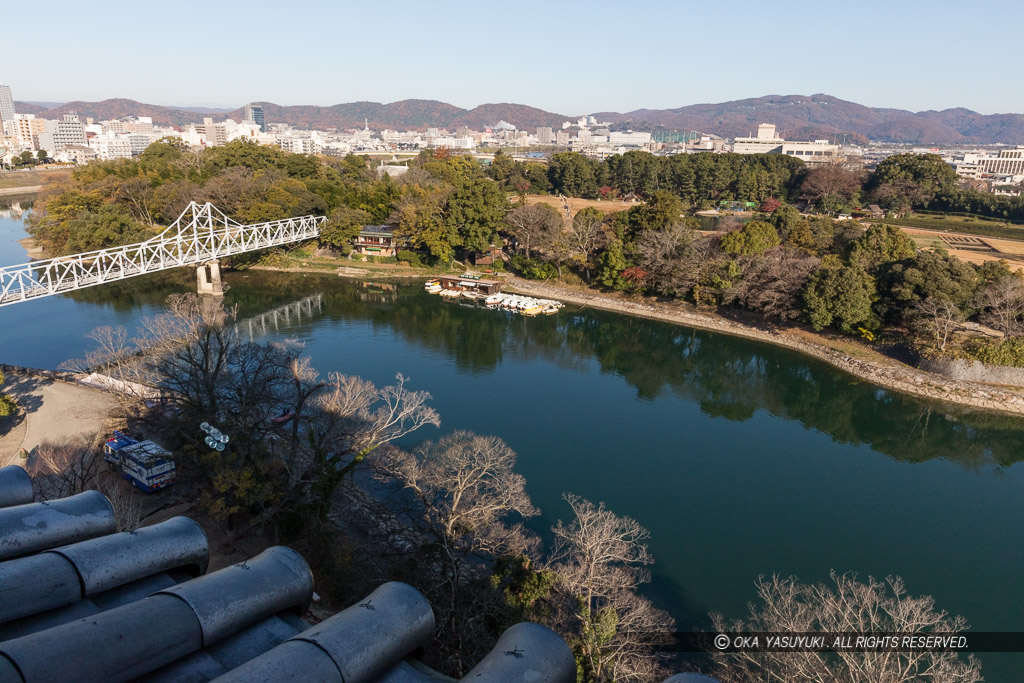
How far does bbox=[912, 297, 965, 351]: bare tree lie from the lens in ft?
52.2

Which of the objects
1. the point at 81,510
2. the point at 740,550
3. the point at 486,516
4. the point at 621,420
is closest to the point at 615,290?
the point at 621,420

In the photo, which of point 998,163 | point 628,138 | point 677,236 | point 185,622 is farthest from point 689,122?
point 185,622

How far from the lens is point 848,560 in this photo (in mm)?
9289

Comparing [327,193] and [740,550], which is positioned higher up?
[327,193]

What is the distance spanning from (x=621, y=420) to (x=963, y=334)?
10381 mm

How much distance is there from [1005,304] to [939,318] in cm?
171

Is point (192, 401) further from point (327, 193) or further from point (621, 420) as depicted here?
point (327, 193)

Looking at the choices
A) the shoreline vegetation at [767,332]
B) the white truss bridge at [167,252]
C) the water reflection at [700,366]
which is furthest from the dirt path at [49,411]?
the shoreline vegetation at [767,332]

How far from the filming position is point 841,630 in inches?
243

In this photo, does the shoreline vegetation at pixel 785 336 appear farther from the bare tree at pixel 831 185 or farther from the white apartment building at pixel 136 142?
the white apartment building at pixel 136 142

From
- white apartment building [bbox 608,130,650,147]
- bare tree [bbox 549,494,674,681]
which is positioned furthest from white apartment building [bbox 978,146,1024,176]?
bare tree [bbox 549,494,674,681]

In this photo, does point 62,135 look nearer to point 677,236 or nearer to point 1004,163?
point 677,236

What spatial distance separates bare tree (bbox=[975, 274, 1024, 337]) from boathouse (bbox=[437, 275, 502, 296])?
15.5 m

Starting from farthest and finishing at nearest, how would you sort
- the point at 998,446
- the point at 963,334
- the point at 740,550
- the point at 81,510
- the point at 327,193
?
1. the point at 327,193
2. the point at 963,334
3. the point at 998,446
4. the point at 740,550
5. the point at 81,510
